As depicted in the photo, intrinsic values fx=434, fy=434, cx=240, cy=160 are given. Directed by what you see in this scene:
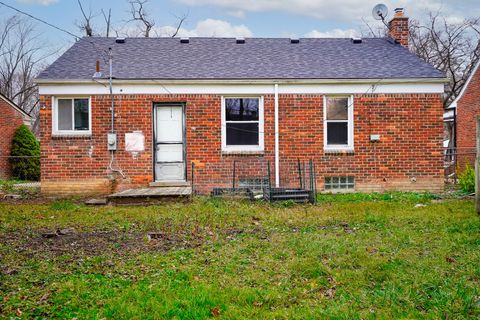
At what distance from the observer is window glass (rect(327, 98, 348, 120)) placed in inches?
515

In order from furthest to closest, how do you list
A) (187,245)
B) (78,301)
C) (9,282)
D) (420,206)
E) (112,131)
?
(112,131) < (420,206) < (187,245) < (9,282) < (78,301)

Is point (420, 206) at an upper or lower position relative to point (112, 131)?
lower

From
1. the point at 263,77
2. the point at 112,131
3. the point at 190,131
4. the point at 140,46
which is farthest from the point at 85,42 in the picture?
the point at 263,77

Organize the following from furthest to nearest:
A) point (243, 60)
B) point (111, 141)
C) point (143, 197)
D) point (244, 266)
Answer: point (243, 60), point (111, 141), point (143, 197), point (244, 266)

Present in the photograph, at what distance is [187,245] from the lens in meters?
6.23

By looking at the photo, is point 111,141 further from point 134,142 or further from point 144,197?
point 144,197

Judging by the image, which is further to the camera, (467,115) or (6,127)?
(6,127)

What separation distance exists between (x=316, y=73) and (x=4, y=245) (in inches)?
380

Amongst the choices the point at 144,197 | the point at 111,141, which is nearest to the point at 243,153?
the point at 144,197

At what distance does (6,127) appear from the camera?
22125mm

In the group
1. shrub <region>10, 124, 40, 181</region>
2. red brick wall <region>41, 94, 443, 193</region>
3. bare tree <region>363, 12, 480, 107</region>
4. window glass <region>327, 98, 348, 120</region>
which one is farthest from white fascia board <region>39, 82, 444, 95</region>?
bare tree <region>363, 12, 480, 107</region>

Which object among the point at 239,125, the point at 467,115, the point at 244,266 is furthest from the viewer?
the point at 467,115

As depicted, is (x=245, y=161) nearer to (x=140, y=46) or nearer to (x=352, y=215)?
(x=352, y=215)

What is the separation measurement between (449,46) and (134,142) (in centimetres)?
2870
